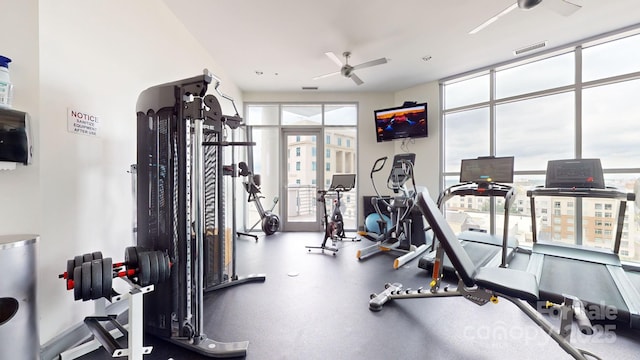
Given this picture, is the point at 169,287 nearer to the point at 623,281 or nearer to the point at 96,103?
the point at 96,103

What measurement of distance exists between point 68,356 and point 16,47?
2.07 m

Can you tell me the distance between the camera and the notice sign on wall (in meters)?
1.79

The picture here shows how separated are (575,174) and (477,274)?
265 centimetres

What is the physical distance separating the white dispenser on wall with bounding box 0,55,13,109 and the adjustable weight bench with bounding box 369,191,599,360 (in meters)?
2.79

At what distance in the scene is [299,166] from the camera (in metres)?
→ 5.84

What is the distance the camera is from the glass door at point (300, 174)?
5.81m

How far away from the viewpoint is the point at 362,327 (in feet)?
6.73

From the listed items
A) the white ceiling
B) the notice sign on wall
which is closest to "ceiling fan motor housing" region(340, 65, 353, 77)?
the white ceiling

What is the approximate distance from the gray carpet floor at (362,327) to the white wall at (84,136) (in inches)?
31.0

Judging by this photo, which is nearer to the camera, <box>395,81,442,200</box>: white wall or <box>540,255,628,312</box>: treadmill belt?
<box>540,255,628,312</box>: treadmill belt

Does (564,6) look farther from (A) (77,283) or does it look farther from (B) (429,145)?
(A) (77,283)

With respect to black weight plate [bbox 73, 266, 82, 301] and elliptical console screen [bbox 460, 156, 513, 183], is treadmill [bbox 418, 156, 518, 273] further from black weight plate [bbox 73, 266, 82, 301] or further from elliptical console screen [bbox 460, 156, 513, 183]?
black weight plate [bbox 73, 266, 82, 301]

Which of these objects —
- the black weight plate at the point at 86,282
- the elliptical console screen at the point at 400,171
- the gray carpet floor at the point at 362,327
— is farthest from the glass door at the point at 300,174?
the black weight plate at the point at 86,282

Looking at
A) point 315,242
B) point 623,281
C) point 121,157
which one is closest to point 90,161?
point 121,157
